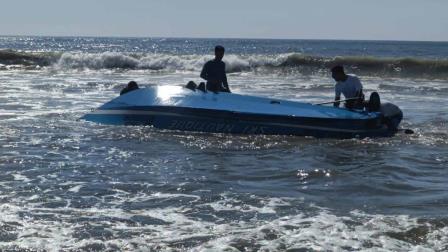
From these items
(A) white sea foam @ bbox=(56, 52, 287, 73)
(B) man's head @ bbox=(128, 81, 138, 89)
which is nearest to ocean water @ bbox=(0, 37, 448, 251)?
(B) man's head @ bbox=(128, 81, 138, 89)

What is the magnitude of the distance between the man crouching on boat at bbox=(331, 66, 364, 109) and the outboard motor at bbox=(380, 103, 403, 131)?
1.23ft

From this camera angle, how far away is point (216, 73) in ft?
37.2

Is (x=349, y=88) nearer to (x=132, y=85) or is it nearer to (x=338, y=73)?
(x=338, y=73)

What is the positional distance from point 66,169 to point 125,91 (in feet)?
14.8

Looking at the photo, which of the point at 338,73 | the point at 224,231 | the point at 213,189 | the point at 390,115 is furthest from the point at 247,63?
the point at 224,231

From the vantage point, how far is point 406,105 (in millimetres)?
15828

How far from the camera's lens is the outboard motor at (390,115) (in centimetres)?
1009

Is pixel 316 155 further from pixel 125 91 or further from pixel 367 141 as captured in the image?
pixel 125 91

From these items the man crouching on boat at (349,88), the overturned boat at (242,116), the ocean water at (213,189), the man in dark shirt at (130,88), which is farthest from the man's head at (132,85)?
the man crouching on boat at (349,88)

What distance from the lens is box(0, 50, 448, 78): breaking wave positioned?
31.2 metres

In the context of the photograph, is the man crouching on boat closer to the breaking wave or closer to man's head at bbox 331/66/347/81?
man's head at bbox 331/66/347/81

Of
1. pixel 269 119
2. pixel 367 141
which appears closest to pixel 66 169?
pixel 269 119

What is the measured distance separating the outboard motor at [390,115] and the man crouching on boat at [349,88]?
374 millimetres

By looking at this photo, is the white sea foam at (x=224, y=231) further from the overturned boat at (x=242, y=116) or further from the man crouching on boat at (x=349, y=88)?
the man crouching on boat at (x=349, y=88)
